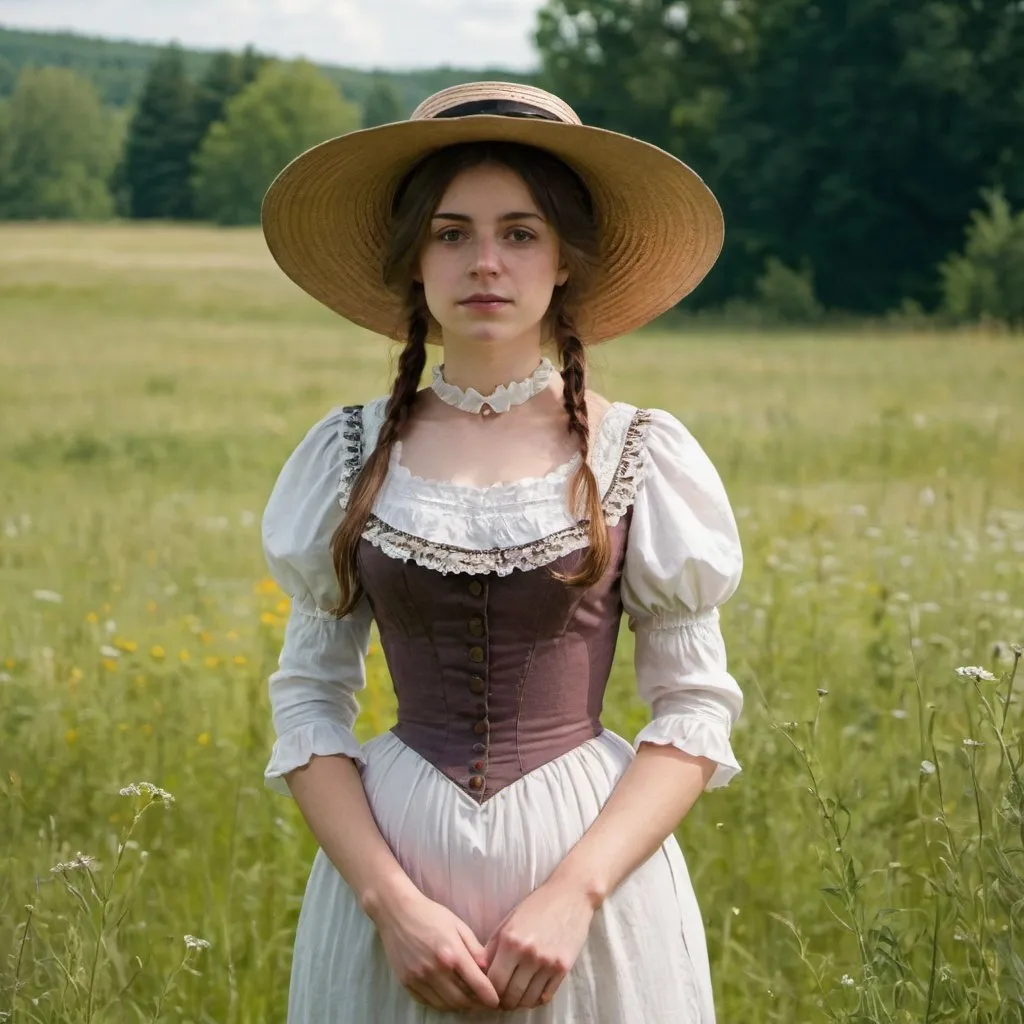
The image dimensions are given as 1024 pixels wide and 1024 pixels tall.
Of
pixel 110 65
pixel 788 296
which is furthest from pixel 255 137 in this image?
pixel 788 296

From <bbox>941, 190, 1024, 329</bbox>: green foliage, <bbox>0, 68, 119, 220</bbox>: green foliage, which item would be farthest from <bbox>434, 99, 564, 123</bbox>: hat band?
<bbox>941, 190, 1024, 329</bbox>: green foliage

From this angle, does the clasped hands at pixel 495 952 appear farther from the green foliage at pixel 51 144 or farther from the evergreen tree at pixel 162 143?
the evergreen tree at pixel 162 143

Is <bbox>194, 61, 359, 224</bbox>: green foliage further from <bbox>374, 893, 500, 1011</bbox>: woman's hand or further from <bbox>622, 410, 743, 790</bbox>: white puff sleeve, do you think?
<bbox>374, 893, 500, 1011</bbox>: woman's hand

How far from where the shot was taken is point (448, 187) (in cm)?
187

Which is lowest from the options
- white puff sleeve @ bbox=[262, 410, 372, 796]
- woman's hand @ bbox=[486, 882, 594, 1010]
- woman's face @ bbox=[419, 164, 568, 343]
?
woman's hand @ bbox=[486, 882, 594, 1010]

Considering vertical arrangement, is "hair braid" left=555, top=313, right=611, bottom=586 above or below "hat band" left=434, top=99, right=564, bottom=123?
below

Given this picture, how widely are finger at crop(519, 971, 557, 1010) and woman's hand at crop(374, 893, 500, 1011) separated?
0.10 feet

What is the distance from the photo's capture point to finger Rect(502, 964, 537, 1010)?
1.68 m

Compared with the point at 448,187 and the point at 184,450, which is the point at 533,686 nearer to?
the point at 448,187

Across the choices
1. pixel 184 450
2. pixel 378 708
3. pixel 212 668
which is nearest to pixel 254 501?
pixel 184 450

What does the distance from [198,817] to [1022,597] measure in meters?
2.74

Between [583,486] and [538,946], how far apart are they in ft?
1.77

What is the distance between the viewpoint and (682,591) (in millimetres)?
1836

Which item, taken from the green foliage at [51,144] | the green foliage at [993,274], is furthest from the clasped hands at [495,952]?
the green foliage at [993,274]
